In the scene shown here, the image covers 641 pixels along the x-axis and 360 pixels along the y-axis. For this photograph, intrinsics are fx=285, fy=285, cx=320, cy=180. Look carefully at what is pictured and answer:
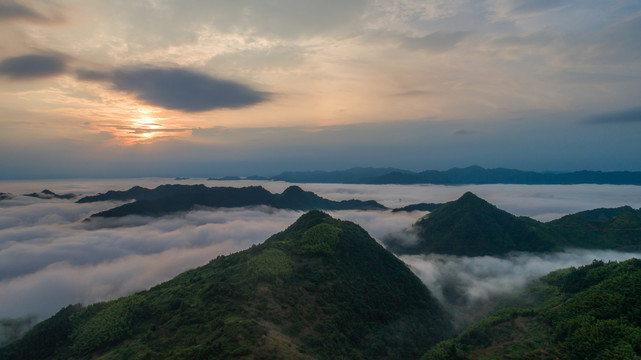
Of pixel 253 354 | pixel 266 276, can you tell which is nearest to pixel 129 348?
pixel 253 354

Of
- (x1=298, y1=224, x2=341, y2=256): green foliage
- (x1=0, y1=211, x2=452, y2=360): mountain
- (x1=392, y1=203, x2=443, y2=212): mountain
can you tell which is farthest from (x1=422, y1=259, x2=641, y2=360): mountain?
(x1=392, y1=203, x2=443, y2=212): mountain

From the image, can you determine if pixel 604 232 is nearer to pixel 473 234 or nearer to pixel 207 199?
pixel 473 234

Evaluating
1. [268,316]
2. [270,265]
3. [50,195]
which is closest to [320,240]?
[270,265]

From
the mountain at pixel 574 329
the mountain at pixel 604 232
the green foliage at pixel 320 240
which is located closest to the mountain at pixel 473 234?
the mountain at pixel 604 232

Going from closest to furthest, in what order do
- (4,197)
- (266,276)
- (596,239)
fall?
(266,276), (596,239), (4,197)

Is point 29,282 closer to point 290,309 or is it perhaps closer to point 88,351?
point 88,351

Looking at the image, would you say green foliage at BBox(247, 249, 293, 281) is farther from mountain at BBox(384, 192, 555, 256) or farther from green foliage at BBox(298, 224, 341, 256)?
mountain at BBox(384, 192, 555, 256)
